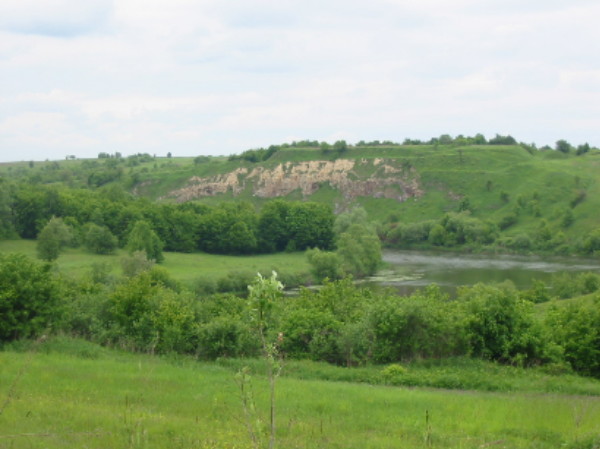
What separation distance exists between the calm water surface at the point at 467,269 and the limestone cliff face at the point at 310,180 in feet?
197

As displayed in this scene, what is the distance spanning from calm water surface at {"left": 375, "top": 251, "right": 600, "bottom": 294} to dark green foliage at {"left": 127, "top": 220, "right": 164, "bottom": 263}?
1298 inches

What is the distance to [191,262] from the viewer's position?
89.4m

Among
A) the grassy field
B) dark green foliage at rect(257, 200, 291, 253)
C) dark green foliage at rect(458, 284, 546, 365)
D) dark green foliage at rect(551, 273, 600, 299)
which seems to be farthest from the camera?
dark green foliage at rect(257, 200, 291, 253)

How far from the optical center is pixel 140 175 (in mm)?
187000

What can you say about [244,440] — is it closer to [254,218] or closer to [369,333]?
[369,333]

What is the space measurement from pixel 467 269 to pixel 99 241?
5545 cm

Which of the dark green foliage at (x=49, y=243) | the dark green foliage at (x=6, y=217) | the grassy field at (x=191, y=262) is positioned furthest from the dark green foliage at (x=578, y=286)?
the dark green foliage at (x=6, y=217)

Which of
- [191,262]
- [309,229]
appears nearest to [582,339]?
[191,262]

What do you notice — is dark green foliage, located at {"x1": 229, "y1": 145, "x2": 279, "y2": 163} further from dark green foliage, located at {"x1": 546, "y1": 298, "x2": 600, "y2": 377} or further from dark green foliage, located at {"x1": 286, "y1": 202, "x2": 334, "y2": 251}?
dark green foliage, located at {"x1": 546, "y1": 298, "x2": 600, "y2": 377}

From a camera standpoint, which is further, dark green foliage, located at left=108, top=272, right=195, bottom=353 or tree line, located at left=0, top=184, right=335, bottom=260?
tree line, located at left=0, top=184, right=335, bottom=260

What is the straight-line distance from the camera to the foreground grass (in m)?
11.5

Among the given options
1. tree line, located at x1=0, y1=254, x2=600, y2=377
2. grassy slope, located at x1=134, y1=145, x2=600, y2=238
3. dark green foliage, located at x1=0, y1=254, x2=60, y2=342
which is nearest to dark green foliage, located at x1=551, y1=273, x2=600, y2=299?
tree line, located at x1=0, y1=254, x2=600, y2=377

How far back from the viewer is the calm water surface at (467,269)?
242 feet

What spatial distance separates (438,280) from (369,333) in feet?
166
